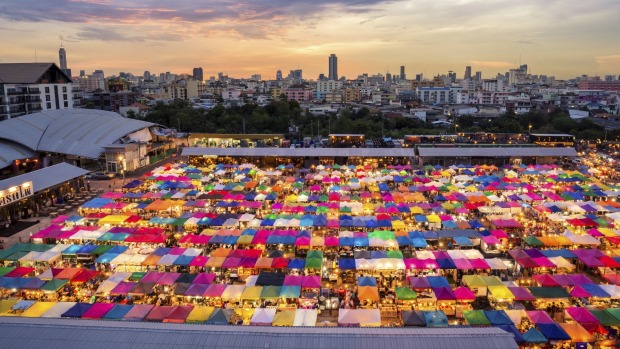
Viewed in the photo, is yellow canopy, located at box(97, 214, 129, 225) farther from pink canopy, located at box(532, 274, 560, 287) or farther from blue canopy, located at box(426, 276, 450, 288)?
pink canopy, located at box(532, 274, 560, 287)

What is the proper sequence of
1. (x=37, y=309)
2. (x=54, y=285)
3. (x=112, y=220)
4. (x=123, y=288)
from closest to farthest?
(x=37, y=309)
(x=123, y=288)
(x=54, y=285)
(x=112, y=220)

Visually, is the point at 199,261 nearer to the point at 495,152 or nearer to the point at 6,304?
the point at 6,304

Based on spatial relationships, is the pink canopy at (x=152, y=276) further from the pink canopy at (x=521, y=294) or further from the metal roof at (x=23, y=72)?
the metal roof at (x=23, y=72)

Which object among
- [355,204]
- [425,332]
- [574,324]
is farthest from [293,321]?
[355,204]

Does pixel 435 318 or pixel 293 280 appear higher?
pixel 293 280

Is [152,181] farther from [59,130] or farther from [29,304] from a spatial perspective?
[29,304]

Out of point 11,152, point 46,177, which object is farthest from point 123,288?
point 11,152
